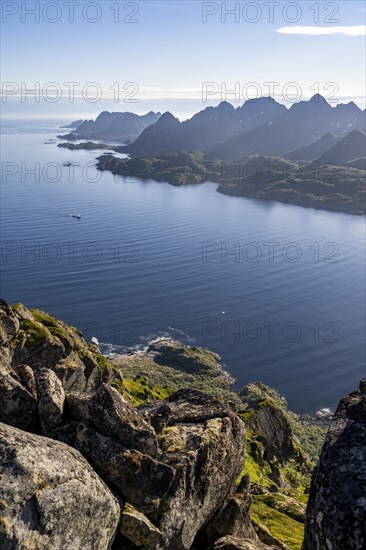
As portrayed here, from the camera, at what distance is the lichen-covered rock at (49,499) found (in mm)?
12117

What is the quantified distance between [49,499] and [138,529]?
3.99 meters

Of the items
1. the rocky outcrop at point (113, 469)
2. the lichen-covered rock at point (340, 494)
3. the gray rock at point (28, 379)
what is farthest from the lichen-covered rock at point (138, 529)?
the gray rock at point (28, 379)

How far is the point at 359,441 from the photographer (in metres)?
14.8

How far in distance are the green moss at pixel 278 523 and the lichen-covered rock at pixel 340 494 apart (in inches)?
712

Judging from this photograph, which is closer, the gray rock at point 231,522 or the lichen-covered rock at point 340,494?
the lichen-covered rock at point 340,494

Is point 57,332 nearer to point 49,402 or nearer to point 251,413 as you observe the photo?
point 49,402

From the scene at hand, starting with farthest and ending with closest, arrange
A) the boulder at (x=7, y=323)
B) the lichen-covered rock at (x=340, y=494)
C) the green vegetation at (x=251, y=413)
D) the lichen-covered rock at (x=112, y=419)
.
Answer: the green vegetation at (x=251, y=413) → the boulder at (x=7, y=323) → the lichen-covered rock at (x=112, y=419) → the lichen-covered rock at (x=340, y=494)

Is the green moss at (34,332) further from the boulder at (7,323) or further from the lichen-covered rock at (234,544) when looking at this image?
the lichen-covered rock at (234,544)

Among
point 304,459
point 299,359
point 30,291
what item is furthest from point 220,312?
point 304,459

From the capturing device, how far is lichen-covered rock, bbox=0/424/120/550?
12.1 metres

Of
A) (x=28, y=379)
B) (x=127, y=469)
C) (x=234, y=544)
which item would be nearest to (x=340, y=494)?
(x=127, y=469)

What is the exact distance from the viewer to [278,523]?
34.9 m

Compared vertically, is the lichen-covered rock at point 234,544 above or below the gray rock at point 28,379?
below

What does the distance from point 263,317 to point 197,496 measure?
491ft
